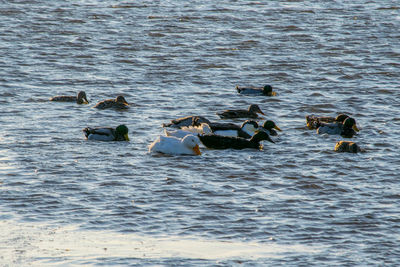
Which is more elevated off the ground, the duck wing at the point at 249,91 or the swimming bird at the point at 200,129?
the duck wing at the point at 249,91

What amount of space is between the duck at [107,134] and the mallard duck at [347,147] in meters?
3.88

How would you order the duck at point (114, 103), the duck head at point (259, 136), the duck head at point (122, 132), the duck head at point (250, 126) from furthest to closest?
the duck at point (114, 103) → the duck head at point (250, 126) → the duck head at point (122, 132) → the duck head at point (259, 136)

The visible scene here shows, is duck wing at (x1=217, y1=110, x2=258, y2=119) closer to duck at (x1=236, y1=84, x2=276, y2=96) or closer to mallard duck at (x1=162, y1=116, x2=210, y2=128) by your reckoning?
mallard duck at (x1=162, y1=116, x2=210, y2=128)

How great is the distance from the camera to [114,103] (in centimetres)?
1930

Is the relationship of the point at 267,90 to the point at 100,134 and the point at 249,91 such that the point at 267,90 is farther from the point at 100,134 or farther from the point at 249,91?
the point at 100,134

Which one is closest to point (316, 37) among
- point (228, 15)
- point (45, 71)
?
point (228, 15)

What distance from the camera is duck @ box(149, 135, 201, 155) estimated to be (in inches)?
614

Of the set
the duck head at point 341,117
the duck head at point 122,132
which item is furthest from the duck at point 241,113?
the duck head at point 122,132

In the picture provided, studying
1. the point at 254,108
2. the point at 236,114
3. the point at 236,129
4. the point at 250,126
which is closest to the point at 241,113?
the point at 236,114

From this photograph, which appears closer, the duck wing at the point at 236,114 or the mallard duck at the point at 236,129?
the mallard duck at the point at 236,129

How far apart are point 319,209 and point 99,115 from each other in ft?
25.4

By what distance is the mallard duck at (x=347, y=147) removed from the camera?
15.8 m

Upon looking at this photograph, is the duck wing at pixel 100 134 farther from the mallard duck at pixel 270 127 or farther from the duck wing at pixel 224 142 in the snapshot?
the mallard duck at pixel 270 127

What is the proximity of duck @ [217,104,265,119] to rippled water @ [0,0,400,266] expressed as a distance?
228mm
